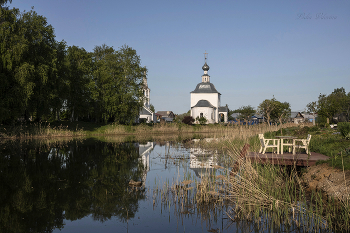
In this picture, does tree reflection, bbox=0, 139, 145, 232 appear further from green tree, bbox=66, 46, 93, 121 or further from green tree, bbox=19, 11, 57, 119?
green tree, bbox=66, 46, 93, 121

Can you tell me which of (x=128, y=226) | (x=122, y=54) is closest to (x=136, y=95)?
(x=122, y=54)

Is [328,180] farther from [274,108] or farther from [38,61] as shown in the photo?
[274,108]

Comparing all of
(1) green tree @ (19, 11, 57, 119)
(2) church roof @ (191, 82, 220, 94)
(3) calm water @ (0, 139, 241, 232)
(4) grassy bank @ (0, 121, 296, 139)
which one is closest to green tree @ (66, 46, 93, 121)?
(4) grassy bank @ (0, 121, 296, 139)

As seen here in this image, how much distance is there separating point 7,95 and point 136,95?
703 inches

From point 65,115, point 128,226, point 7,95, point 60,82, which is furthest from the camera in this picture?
point 65,115

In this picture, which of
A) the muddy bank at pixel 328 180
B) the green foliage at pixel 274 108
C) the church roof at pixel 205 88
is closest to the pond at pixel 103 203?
the muddy bank at pixel 328 180

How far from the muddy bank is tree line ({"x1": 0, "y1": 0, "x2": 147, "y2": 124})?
2421cm

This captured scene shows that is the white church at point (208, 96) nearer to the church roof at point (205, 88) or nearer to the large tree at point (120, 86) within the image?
the church roof at point (205, 88)

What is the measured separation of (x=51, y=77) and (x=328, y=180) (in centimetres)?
2859

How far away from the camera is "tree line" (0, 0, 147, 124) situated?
26.0m

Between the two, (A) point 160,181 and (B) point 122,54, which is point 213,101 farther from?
(A) point 160,181

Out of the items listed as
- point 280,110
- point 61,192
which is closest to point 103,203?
point 61,192

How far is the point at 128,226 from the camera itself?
5.84 meters

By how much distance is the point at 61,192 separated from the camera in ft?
26.9
